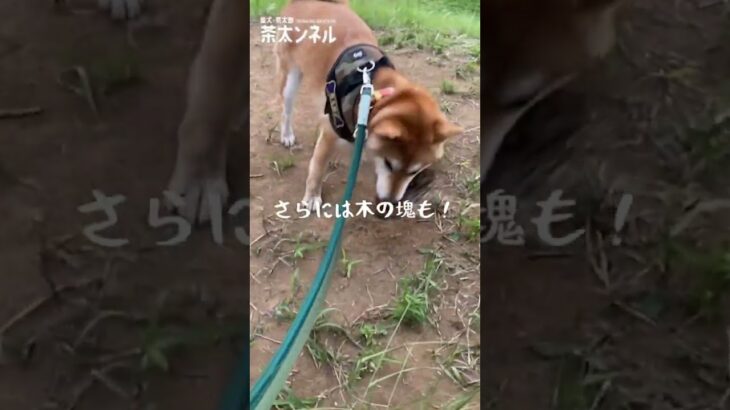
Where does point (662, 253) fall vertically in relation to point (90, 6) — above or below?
below

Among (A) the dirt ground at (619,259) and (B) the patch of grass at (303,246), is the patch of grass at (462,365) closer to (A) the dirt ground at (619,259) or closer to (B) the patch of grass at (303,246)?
(A) the dirt ground at (619,259)

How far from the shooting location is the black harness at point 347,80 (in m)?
0.64

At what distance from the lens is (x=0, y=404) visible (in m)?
0.62

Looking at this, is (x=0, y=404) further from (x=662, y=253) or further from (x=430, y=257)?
(x=662, y=253)

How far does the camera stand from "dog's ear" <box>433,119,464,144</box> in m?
0.64

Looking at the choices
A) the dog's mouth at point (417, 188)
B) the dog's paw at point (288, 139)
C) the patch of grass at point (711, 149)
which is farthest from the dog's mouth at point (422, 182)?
the patch of grass at point (711, 149)

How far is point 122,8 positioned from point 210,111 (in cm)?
10

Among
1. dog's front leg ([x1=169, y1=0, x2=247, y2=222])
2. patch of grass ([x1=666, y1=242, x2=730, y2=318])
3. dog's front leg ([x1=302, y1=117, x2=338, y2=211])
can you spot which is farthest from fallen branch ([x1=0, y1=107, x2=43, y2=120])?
patch of grass ([x1=666, y1=242, x2=730, y2=318])

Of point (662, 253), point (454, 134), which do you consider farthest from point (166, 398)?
point (662, 253)

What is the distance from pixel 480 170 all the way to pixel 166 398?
0.30 meters

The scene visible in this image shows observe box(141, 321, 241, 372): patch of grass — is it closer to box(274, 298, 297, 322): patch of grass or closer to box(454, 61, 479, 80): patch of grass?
box(274, 298, 297, 322): patch of grass

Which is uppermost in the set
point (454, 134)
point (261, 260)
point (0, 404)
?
point (454, 134)

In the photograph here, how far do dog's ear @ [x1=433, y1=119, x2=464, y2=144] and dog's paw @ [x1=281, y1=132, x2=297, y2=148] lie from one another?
0.37 feet

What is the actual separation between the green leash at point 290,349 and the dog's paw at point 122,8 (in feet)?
0.59
